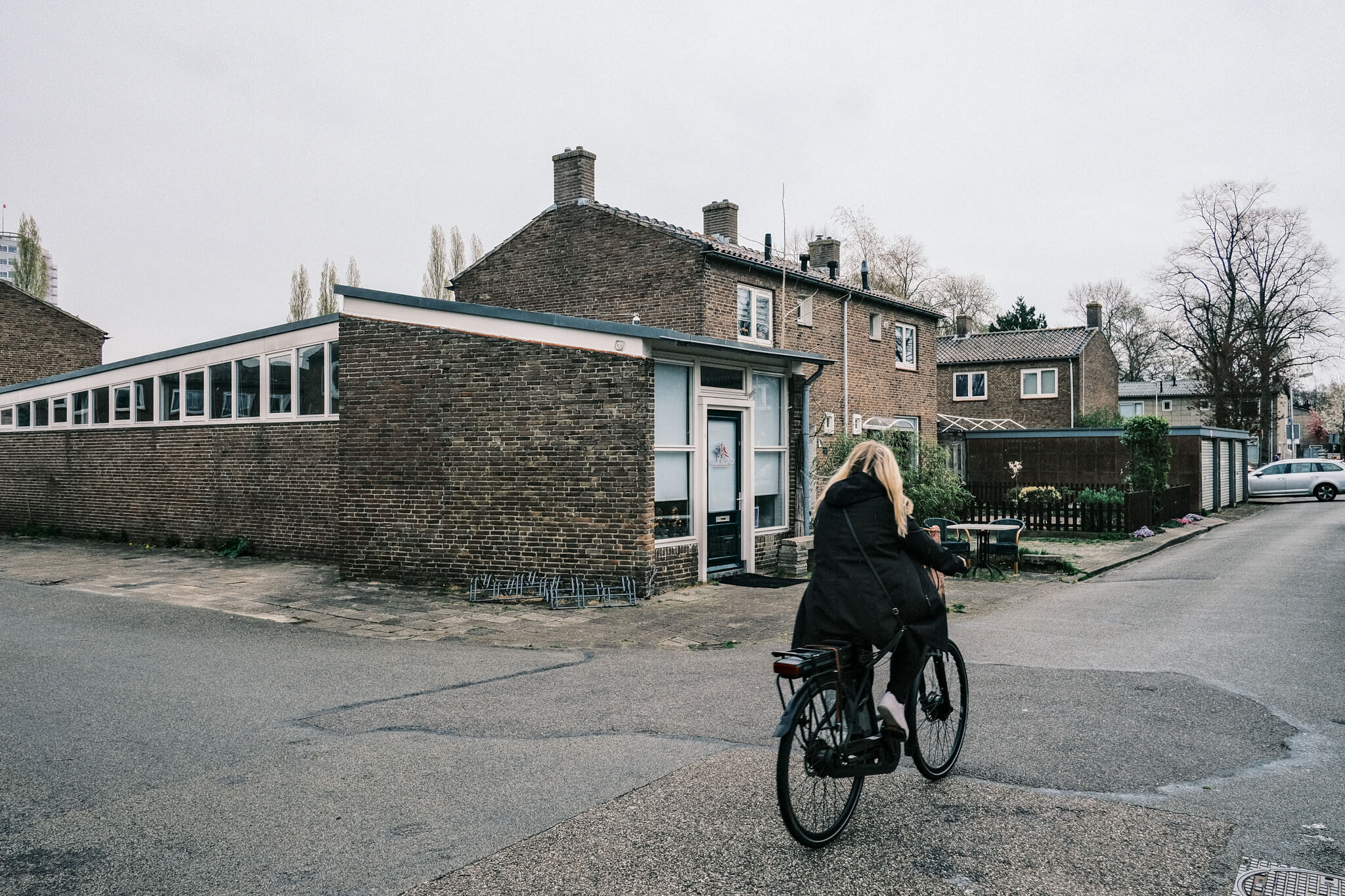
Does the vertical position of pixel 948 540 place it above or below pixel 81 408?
below

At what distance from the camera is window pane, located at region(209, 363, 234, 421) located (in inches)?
722

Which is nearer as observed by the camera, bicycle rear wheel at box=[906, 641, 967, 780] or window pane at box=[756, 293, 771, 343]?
bicycle rear wheel at box=[906, 641, 967, 780]

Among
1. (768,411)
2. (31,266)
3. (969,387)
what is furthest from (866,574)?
(31,266)

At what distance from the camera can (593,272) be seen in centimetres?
2128

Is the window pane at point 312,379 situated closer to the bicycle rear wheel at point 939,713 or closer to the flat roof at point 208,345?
the flat roof at point 208,345

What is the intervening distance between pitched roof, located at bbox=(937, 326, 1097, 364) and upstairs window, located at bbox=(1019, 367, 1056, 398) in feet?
2.20

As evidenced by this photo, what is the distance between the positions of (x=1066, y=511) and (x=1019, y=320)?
136ft

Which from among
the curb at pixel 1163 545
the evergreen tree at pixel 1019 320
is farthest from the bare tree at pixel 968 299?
the curb at pixel 1163 545

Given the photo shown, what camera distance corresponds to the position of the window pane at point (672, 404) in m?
12.8

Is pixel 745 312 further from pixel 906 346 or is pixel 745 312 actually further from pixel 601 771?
pixel 601 771

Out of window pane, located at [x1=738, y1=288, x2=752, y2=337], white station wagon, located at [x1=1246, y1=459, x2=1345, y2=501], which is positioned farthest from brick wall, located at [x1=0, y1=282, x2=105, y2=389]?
white station wagon, located at [x1=1246, y1=459, x2=1345, y2=501]

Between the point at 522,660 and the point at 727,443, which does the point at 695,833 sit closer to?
the point at 522,660

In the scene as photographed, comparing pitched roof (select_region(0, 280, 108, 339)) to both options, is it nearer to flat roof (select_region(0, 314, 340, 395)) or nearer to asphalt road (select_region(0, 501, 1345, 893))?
flat roof (select_region(0, 314, 340, 395))

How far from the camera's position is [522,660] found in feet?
28.8
